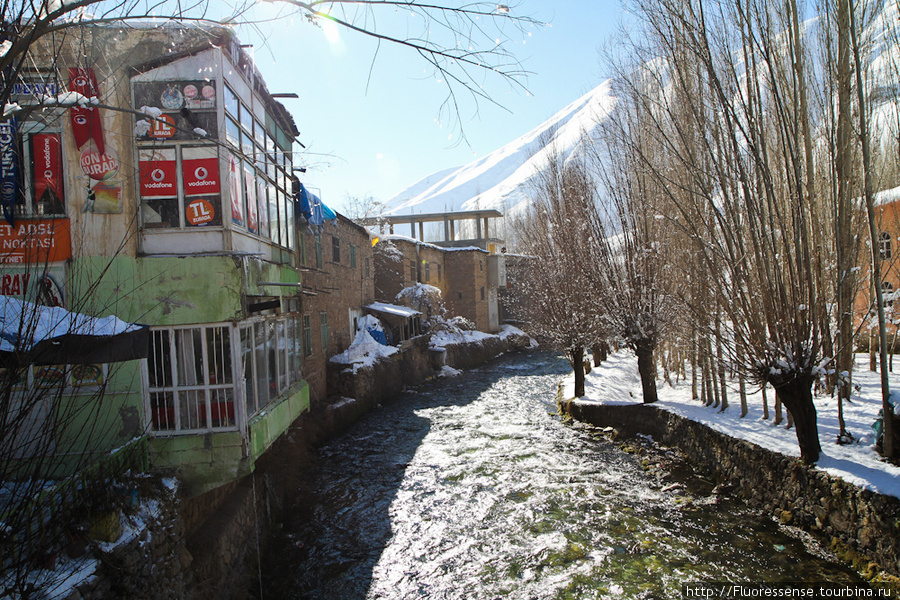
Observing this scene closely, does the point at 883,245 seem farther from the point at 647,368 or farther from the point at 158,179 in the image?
the point at 158,179

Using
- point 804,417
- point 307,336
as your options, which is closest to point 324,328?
point 307,336

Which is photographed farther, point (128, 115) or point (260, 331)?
point (260, 331)

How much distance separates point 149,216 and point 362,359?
1174 cm

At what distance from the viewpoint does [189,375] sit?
23.4ft

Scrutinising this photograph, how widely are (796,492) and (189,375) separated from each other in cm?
889

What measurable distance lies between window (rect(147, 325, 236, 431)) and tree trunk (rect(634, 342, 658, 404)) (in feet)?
33.5

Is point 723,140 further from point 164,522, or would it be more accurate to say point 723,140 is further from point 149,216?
point 164,522

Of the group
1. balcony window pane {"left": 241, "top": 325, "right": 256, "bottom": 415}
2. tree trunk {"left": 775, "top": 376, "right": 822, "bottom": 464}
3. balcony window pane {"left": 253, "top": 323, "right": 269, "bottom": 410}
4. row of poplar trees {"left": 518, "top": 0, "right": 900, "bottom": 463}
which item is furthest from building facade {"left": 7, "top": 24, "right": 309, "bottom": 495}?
tree trunk {"left": 775, "top": 376, "right": 822, "bottom": 464}

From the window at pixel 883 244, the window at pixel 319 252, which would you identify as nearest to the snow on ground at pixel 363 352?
the window at pixel 319 252

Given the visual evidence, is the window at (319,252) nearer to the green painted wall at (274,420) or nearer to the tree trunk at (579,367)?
the green painted wall at (274,420)

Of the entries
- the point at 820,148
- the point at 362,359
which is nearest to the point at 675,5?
the point at 820,148

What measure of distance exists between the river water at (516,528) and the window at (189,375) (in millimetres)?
2576

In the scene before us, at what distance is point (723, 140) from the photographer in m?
8.43

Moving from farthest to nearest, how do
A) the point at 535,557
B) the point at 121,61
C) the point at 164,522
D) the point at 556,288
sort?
1. the point at 556,288
2. the point at 535,557
3. the point at 121,61
4. the point at 164,522
